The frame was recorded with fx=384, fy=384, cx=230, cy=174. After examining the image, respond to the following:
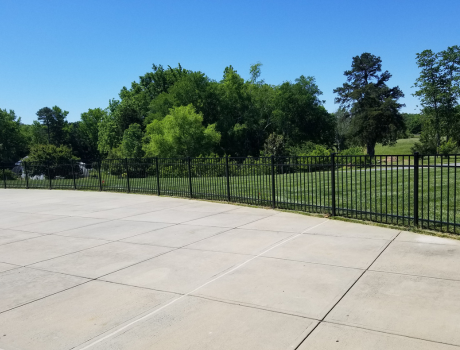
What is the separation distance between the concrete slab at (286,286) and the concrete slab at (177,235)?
2.10 metres

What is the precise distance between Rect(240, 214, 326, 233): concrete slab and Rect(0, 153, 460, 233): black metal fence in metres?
0.53

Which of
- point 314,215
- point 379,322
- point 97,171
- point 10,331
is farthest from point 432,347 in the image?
point 97,171

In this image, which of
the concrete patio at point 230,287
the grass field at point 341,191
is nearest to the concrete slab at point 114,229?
the concrete patio at point 230,287

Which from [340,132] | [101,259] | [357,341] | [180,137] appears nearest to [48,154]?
[180,137]

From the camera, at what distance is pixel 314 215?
983 centimetres

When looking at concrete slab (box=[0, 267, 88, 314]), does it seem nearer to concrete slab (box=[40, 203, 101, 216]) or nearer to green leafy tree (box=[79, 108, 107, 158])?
concrete slab (box=[40, 203, 101, 216])

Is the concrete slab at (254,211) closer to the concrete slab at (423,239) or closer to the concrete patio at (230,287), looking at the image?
the concrete patio at (230,287)

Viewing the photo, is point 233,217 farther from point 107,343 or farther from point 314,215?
point 107,343

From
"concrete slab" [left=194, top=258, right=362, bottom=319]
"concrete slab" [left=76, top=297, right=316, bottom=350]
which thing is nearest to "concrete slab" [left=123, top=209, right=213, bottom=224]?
"concrete slab" [left=194, top=258, right=362, bottom=319]

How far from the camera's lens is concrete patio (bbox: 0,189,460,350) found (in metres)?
3.86

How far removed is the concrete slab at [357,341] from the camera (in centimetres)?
354

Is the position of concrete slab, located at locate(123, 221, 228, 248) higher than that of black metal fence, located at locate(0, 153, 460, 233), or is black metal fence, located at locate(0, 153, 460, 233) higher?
black metal fence, located at locate(0, 153, 460, 233)

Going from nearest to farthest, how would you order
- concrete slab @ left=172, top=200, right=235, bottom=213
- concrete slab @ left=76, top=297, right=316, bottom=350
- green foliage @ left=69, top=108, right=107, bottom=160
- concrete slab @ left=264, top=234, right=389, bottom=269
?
concrete slab @ left=76, top=297, right=316, bottom=350
concrete slab @ left=264, top=234, right=389, bottom=269
concrete slab @ left=172, top=200, right=235, bottom=213
green foliage @ left=69, top=108, right=107, bottom=160

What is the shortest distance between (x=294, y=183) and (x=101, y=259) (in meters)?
9.65
